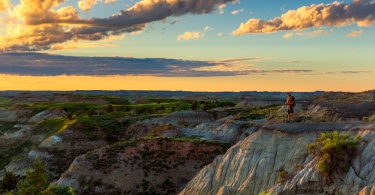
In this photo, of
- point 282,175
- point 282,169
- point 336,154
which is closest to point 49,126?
point 282,169

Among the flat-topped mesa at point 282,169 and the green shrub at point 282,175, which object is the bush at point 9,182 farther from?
the green shrub at point 282,175

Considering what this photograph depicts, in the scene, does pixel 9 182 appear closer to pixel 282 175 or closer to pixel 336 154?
pixel 282 175

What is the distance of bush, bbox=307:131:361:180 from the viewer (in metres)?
32.8

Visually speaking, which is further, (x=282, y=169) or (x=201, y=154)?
(x=201, y=154)

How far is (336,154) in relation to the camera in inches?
1310

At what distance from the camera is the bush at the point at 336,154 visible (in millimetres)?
32844

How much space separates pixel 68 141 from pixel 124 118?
79.8 feet

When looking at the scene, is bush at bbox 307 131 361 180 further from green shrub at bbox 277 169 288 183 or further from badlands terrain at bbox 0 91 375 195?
green shrub at bbox 277 169 288 183

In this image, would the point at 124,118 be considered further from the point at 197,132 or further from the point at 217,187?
the point at 217,187

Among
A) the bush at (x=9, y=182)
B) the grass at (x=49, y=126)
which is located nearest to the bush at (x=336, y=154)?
the bush at (x=9, y=182)

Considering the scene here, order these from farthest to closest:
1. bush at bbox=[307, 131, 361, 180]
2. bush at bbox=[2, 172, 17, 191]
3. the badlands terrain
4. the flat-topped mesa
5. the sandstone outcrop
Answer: bush at bbox=[2, 172, 17, 191] → the sandstone outcrop → the badlands terrain → bush at bbox=[307, 131, 361, 180] → the flat-topped mesa

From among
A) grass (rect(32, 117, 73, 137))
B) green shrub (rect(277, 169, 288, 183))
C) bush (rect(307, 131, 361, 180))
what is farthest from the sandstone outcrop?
grass (rect(32, 117, 73, 137))

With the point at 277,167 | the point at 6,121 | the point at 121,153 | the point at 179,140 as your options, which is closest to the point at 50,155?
the point at 121,153

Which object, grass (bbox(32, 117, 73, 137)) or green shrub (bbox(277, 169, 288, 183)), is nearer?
green shrub (bbox(277, 169, 288, 183))
